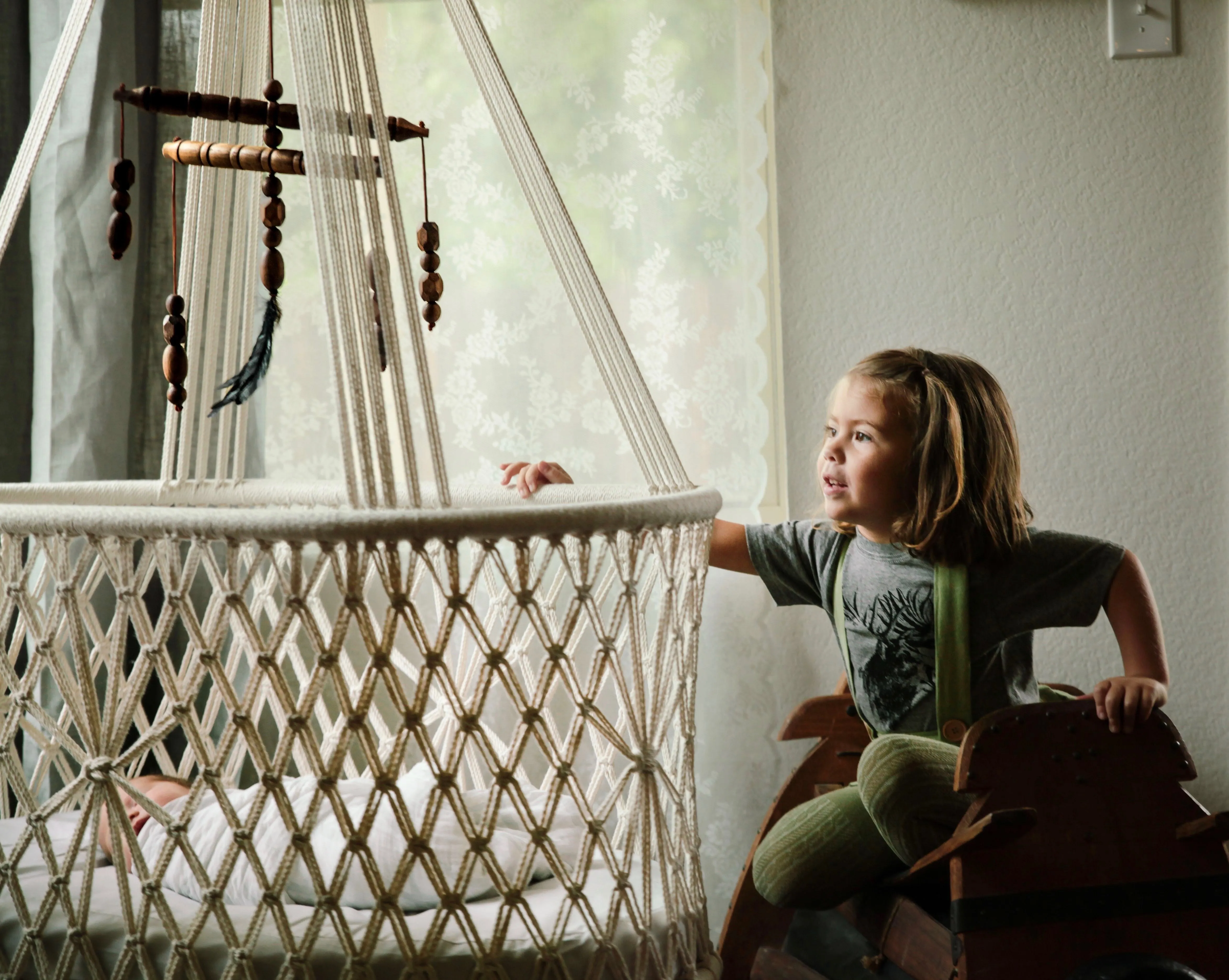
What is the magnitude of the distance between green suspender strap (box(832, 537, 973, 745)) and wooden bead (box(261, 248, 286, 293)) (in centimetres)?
67

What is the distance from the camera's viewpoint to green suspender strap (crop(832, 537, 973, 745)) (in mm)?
1000

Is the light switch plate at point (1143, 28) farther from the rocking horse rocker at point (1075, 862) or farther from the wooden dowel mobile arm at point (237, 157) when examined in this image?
the wooden dowel mobile arm at point (237, 157)

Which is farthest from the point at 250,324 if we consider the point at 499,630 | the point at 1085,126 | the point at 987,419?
the point at 1085,126

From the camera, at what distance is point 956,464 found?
40.0 inches

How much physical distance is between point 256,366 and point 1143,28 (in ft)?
3.58

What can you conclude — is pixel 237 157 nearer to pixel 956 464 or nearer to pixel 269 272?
pixel 269 272

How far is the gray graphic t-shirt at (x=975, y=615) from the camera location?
102 centimetres

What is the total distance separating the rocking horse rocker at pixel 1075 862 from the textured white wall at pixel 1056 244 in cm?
44

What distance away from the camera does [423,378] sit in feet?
2.46

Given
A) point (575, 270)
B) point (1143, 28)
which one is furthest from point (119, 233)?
point (1143, 28)

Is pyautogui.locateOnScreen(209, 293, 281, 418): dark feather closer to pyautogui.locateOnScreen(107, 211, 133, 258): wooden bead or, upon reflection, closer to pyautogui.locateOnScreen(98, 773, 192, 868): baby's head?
pyautogui.locateOnScreen(107, 211, 133, 258): wooden bead

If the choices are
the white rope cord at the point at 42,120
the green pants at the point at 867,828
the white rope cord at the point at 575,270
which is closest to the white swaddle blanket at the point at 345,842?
the green pants at the point at 867,828

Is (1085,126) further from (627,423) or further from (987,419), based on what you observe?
(627,423)

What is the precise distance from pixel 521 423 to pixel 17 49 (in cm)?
78
